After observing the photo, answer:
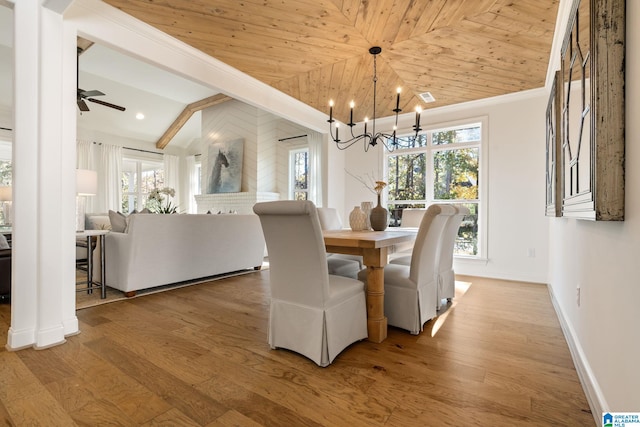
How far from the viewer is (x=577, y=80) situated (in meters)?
1.61

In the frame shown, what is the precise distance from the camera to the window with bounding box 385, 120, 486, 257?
181 inches

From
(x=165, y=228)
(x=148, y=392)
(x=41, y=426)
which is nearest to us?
(x=41, y=426)

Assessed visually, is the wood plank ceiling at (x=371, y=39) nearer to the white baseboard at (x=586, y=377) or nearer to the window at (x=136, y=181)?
the white baseboard at (x=586, y=377)

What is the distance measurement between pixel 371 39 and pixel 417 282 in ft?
7.94

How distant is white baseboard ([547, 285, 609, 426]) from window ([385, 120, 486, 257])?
2.50 meters

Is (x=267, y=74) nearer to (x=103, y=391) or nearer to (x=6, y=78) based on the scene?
(x=103, y=391)

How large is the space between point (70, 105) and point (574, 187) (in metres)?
3.26

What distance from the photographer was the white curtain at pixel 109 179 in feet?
24.6

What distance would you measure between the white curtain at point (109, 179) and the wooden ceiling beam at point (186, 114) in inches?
45.0

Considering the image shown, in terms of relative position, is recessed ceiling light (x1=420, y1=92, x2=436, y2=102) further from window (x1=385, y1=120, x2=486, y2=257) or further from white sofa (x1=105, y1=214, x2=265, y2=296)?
white sofa (x1=105, y1=214, x2=265, y2=296)

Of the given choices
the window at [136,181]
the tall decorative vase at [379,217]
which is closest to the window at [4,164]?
the window at [136,181]

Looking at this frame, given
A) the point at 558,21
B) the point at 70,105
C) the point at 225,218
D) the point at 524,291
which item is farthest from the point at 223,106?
the point at 524,291

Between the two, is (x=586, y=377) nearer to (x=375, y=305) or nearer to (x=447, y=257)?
(x=375, y=305)

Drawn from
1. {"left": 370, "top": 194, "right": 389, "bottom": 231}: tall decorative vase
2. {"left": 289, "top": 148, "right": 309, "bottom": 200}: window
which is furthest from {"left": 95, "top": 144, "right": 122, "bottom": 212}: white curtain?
{"left": 370, "top": 194, "right": 389, "bottom": 231}: tall decorative vase
